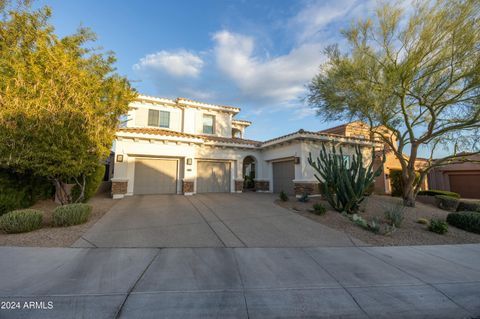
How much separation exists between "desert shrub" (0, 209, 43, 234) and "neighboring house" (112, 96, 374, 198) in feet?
20.2

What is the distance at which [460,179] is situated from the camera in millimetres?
21250

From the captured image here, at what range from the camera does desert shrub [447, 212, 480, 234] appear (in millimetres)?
7604

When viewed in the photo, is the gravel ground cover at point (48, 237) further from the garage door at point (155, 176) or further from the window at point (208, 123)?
the window at point (208, 123)

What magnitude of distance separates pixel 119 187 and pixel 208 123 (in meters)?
8.34


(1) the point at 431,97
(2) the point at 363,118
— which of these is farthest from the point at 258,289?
(1) the point at 431,97

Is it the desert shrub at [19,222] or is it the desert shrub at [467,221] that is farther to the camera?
the desert shrub at [467,221]

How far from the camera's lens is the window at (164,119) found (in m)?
16.3

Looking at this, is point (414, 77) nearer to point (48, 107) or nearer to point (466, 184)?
point (48, 107)

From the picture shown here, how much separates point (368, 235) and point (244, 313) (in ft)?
17.9

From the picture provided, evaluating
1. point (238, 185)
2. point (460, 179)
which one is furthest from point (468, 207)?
point (460, 179)

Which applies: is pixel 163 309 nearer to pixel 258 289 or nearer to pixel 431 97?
pixel 258 289

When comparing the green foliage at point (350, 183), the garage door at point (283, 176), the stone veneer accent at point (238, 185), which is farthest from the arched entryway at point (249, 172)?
the green foliage at point (350, 183)

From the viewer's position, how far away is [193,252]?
4.74m

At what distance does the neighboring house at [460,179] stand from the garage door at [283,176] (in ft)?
58.7
